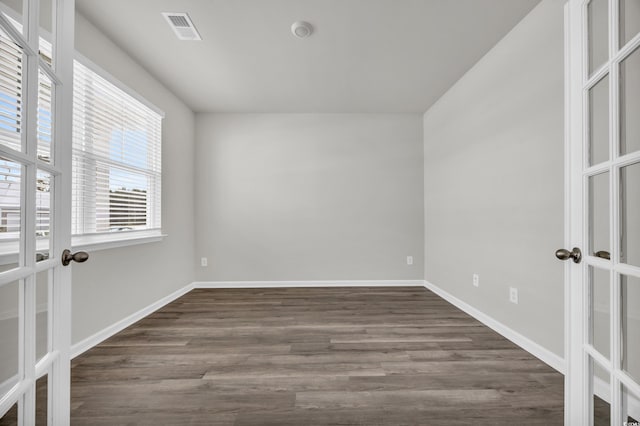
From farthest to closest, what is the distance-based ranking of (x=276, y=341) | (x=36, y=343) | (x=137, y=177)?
(x=137, y=177), (x=276, y=341), (x=36, y=343)

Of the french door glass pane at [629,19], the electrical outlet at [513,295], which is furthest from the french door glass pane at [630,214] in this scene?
the electrical outlet at [513,295]

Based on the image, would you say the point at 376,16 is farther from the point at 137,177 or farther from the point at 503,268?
the point at 137,177

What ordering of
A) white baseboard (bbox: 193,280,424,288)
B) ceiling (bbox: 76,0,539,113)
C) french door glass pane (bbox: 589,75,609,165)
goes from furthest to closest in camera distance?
white baseboard (bbox: 193,280,424,288) < ceiling (bbox: 76,0,539,113) < french door glass pane (bbox: 589,75,609,165)

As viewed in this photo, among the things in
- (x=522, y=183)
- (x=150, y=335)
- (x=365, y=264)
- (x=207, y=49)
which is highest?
(x=207, y=49)

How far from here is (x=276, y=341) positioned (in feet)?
7.48

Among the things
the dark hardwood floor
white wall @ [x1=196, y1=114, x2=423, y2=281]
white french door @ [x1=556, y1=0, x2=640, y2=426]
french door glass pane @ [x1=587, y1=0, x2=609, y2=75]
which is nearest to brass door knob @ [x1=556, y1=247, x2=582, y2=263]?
white french door @ [x1=556, y1=0, x2=640, y2=426]

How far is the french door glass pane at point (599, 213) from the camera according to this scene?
37.1 inches

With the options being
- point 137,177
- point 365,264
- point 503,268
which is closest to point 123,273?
point 137,177

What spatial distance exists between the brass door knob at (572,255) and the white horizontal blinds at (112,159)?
2.85m

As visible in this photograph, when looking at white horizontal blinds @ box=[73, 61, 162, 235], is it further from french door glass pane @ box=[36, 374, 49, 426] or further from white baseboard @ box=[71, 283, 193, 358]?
french door glass pane @ box=[36, 374, 49, 426]

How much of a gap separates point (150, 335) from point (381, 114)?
3766 millimetres

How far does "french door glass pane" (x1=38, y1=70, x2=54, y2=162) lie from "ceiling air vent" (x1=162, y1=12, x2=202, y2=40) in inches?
57.6

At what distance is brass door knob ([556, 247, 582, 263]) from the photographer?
104cm

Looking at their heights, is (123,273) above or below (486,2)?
below
